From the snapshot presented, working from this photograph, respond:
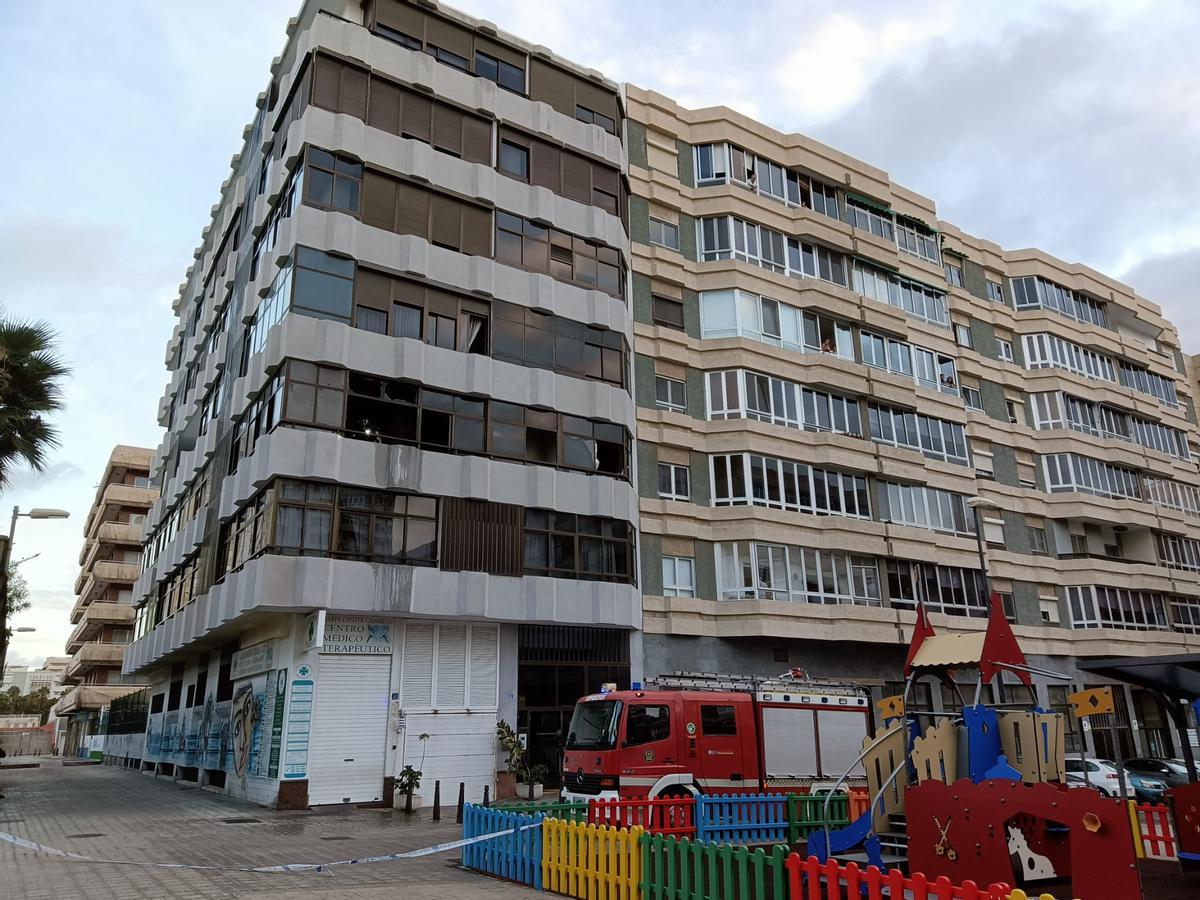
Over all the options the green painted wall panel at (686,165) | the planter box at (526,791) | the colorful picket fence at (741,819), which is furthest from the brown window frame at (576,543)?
the green painted wall panel at (686,165)

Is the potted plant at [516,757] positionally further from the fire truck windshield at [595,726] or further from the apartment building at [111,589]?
the apartment building at [111,589]

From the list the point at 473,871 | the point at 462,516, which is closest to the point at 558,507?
the point at 462,516

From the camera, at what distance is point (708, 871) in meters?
9.26

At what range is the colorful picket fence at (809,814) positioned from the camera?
14.1m

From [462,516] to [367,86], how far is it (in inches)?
501

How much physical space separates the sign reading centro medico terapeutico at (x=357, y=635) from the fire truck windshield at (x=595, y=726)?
6.99 m

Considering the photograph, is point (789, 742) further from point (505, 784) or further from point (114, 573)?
point (114, 573)

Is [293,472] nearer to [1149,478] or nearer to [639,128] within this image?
[639,128]

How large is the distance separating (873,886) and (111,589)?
71063 millimetres

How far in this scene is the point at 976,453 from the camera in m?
38.8

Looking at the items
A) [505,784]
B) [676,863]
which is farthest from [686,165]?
[676,863]

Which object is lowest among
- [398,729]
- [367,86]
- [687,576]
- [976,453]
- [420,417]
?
[398,729]

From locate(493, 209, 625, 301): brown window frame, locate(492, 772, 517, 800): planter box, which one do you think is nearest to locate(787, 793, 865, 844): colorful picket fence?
locate(492, 772, 517, 800): planter box

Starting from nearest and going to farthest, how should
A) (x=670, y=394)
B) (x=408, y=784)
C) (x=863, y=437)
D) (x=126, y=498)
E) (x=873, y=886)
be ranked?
(x=873, y=886) → (x=408, y=784) → (x=670, y=394) → (x=863, y=437) → (x=126, y=498)
